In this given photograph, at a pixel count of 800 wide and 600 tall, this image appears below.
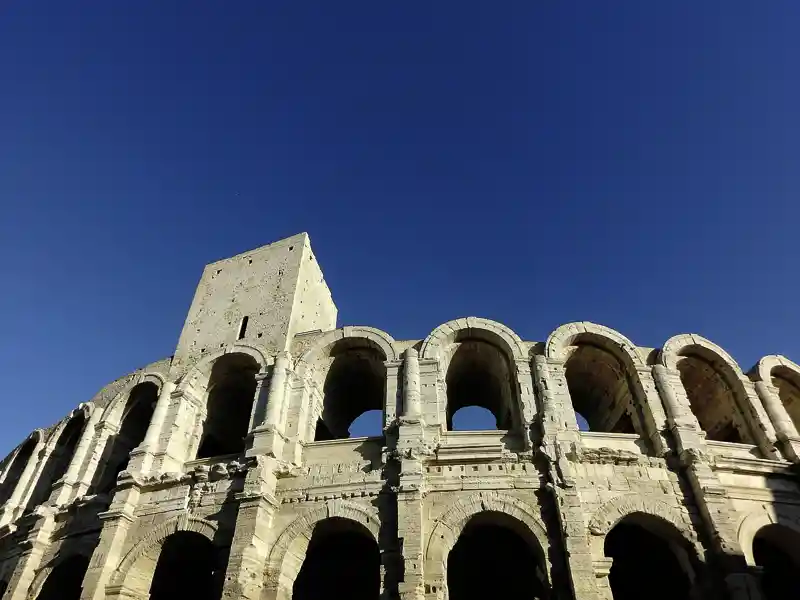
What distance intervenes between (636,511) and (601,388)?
4439mm

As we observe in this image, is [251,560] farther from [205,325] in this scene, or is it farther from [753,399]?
[753,399]

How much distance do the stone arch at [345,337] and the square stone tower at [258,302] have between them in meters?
0.72

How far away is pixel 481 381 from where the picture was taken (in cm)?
1501

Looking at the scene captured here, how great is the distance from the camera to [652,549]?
478 inches

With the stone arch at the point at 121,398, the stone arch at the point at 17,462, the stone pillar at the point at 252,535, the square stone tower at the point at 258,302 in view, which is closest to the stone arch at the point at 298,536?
the stone pillar at the point at 252,535

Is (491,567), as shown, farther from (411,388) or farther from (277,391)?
(277,391)

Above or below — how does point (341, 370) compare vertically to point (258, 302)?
below

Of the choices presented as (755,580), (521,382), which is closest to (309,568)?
(521,382)

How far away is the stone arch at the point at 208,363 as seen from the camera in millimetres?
13719

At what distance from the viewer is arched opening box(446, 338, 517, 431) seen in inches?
536

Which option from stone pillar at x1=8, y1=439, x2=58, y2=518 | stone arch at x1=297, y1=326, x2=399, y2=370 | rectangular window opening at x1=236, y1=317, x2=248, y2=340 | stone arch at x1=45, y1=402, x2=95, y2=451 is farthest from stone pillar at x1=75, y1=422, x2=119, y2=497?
stone arch at x1=297, y1=326, x2=399, y2=370

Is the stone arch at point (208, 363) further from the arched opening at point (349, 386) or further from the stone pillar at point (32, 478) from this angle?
the stone pillar at point (32, 478)

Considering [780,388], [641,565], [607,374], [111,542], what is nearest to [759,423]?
[780,388]

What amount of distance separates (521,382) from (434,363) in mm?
2003
